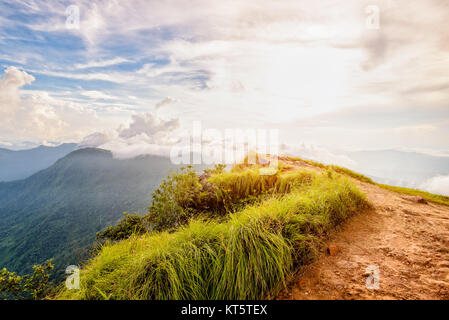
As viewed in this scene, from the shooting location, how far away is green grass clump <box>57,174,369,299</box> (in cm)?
338

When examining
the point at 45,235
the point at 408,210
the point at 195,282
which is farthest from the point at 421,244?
the point at 45,235

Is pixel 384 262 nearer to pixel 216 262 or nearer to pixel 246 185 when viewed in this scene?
pixel 216 262

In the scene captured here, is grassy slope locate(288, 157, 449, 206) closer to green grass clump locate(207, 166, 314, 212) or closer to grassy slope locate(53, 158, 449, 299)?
green grass clump locate(207, 166, 314, 212)

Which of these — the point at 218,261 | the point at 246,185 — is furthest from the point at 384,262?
the point at 246,185

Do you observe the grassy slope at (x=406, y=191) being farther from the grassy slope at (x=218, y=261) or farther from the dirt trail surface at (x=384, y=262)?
the grassy slope at (x=218, y=261)

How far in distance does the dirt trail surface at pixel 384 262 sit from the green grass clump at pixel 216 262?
400mm

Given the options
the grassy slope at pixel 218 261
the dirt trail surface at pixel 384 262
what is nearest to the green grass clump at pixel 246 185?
the dirt trail surface at pixel 384 262

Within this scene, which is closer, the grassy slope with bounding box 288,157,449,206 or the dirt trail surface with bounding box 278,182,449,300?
the dirt trail surface with bounding box 278,182,449,300

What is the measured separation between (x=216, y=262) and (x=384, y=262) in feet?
10.7

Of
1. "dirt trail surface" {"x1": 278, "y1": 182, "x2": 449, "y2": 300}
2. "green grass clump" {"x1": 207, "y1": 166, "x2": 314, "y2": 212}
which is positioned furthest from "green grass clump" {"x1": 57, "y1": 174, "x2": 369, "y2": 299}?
"green grass clump" {"x1": 207, "y1": 166, "x2": 314, "y2": 212}

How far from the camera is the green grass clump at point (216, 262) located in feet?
11.1

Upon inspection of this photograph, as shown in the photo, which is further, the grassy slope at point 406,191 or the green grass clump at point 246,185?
the grassy slope at point 406,191

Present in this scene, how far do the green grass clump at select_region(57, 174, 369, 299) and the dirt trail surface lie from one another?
0.40m
